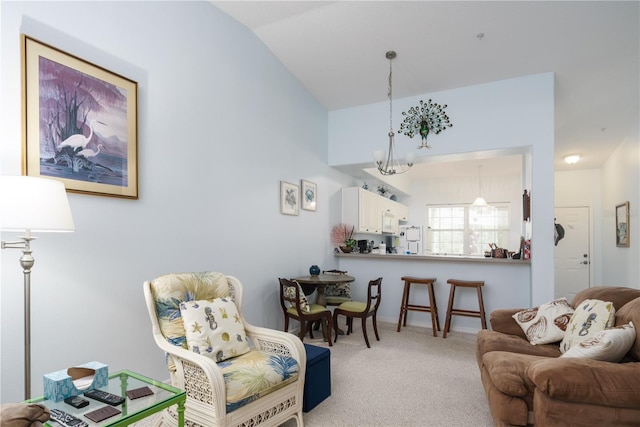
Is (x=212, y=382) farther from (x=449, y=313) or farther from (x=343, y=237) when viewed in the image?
(x=343, y=237)

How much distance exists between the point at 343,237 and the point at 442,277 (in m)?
1.54

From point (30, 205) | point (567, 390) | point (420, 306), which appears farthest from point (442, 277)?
point (30, 205)

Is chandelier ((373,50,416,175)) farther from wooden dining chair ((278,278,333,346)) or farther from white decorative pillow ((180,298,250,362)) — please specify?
white decorative pillow ((180,298,250,362))

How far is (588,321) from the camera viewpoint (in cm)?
232

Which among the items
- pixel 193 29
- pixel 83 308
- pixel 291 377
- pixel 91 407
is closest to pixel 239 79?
pixel 193 29

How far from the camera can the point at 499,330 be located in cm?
292

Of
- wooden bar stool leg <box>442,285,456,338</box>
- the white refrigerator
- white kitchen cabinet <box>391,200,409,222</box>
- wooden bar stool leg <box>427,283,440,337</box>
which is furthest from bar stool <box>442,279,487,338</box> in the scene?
the white refrigerator

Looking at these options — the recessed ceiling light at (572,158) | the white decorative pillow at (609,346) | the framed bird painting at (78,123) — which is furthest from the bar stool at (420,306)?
the recessed ceiling light at (572,158)

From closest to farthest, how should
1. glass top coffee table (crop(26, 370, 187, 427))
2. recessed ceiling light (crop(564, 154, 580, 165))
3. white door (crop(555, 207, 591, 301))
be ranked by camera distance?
glass top coffee table (crop(26, 370, 187, 427)), recessed ceiling light (crop(564, 154, 580, 165)), white door (crop(555, 207, 591, 301))

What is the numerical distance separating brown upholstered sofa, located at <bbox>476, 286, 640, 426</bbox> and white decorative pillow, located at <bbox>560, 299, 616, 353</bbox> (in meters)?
0.08

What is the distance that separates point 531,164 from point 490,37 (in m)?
1.50

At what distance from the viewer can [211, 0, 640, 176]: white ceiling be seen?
128 inches

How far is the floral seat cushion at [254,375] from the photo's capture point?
1.90 m

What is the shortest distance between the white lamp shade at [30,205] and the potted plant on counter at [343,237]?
4.05 meters
